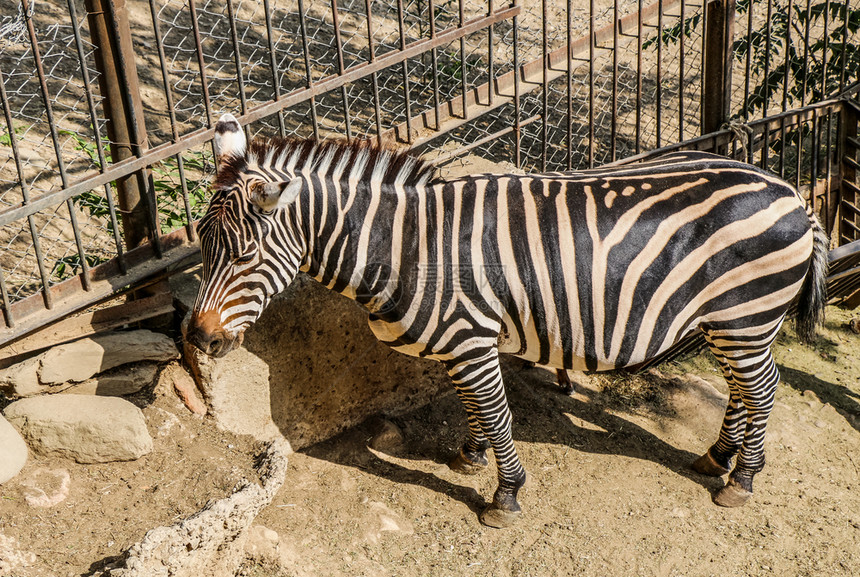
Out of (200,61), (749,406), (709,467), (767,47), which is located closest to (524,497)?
(709,467)

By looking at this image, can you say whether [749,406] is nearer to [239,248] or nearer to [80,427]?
[239,248]

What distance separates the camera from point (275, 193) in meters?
3.85

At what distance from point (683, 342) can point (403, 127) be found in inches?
91.0

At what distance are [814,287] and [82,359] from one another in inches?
167

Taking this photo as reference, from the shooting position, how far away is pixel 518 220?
444 cm

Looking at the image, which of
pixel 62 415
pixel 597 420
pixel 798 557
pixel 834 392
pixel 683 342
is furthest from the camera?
pixel 834 392

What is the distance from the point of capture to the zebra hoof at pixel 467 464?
205 inches

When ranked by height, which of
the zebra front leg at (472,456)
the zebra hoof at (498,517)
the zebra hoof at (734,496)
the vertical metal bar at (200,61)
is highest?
the vertical metal bar at (200,61)

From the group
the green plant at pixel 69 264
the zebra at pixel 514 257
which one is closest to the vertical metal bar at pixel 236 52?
the zebra at pixel 514 257

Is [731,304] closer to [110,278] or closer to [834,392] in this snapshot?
[834,392]

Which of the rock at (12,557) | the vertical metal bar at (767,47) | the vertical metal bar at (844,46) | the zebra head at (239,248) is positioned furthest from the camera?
the vertical metal bar at (844,46)

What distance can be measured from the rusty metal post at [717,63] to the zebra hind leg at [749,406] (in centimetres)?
221

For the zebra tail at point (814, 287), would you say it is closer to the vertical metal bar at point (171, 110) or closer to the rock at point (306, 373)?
the rock at point (306, 373)

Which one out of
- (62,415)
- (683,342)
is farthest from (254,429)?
(683,342)
